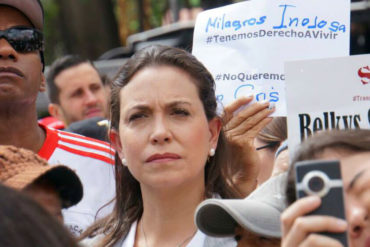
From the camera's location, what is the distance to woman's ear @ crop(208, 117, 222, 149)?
3.46 meters

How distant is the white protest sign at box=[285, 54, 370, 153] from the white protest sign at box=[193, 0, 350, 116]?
3.07 feet

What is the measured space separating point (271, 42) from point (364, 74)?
40.5 inches

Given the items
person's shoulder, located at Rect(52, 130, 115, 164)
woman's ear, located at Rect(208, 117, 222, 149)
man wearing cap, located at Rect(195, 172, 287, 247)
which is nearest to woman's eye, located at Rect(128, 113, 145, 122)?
woman's ear, located at Rect(208, 117, 222, 149)

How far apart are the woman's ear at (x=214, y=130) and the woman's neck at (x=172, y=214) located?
19 centimetres

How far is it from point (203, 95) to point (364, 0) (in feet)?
22.2

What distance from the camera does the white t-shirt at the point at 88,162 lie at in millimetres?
4016

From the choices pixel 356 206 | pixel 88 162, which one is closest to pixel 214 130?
pixel 88 162

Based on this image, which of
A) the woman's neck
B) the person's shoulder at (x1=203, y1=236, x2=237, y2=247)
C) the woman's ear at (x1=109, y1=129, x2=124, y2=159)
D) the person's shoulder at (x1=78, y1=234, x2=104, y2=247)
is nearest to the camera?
the person's shoulder at (x1=203, y1=236, x2=237, y2=247)

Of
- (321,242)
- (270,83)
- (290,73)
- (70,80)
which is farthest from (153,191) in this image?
(70,80)

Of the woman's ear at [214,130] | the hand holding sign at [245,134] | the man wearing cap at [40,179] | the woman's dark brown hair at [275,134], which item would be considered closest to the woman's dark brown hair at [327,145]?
the man wearing cap at [40,179]

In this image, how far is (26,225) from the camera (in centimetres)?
154

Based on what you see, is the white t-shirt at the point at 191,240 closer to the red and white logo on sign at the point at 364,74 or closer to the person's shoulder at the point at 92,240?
the person's shoulder at the point at 92,240

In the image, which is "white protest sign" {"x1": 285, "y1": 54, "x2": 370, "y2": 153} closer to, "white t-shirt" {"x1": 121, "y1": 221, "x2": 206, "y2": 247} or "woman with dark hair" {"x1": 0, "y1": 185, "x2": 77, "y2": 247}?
"white t-shirt" {"x1": 121, "y1": 221, "x2": 206, "y2": 247}

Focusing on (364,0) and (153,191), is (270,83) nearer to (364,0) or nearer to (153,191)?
(153,191)
